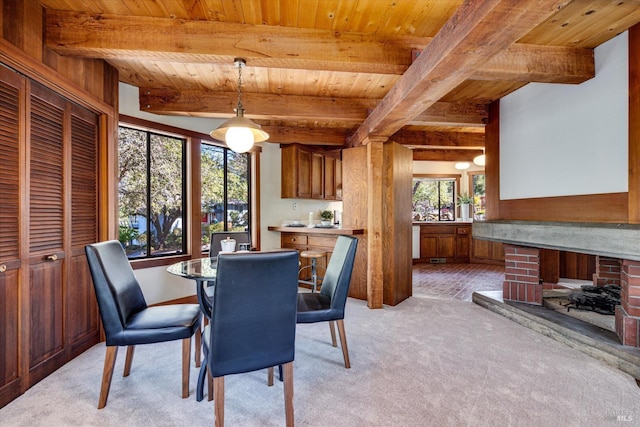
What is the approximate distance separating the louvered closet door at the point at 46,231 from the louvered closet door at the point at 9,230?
0.10m

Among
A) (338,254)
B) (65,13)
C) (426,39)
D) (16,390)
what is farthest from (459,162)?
(16,390)

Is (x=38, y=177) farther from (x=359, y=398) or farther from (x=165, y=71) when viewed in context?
(x=359, y=398)

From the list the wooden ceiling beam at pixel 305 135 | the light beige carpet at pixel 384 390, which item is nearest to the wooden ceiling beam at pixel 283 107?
the wooden ceiling beam at pixel 305 135

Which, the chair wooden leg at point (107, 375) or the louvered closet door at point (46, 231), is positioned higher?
the louvered closet door at point (46, 231)

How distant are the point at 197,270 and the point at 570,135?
3.48 m

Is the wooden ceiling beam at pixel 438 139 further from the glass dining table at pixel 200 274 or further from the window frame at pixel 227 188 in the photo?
the glass dining table at pixel 200 274

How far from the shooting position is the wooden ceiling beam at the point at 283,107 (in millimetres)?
3441

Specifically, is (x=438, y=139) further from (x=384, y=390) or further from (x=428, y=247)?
(x=384, y=390)

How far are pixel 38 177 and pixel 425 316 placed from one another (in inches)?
145

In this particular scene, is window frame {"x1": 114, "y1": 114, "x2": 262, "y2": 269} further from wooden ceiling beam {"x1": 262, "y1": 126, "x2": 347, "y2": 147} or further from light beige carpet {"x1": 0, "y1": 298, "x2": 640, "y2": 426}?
light beige carpet {"x1": 0, "y1": 298, "x2": 640, "y2": 426}

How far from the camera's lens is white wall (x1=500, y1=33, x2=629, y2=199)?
245cm

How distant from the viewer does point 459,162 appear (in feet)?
21.4

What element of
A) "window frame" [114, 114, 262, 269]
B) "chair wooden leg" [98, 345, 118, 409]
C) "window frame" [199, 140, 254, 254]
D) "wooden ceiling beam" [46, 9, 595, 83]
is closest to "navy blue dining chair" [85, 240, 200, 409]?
"chair wooden leg" [98, 345, 118, 409]

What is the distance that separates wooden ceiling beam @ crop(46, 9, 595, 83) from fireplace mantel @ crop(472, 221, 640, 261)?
1287 mm
